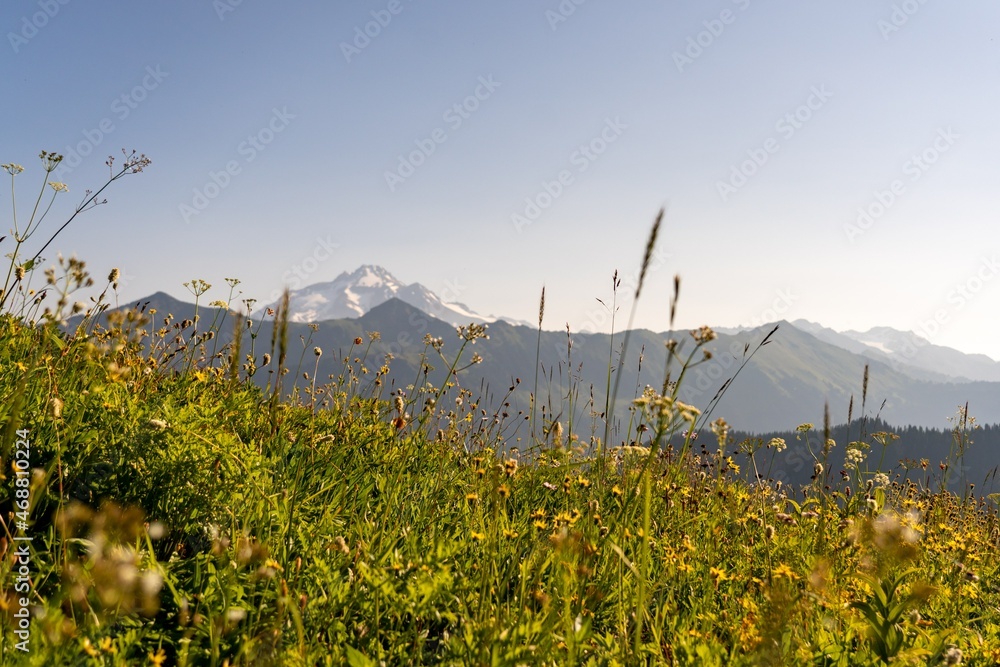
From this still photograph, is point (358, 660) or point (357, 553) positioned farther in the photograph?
point (357, 553)

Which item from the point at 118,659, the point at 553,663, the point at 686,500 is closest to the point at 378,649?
the point at 553,663

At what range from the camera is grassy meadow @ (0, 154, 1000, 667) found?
1950 millimetres

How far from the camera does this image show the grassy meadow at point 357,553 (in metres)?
1.95

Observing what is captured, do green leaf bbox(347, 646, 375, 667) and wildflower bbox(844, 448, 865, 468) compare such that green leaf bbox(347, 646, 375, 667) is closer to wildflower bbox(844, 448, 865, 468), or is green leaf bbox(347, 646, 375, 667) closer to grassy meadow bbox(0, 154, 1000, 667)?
grassy meadow bbox(0, 154, 1000, 667)

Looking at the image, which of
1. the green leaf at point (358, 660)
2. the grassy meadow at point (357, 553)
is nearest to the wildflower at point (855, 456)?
the grassy meadow at point (357, 553)

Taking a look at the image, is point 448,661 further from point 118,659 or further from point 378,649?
point 118,659

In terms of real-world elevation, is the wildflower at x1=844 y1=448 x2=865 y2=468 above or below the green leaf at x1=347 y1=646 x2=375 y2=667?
above

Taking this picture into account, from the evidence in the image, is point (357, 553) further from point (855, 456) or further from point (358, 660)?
point (855, 456)

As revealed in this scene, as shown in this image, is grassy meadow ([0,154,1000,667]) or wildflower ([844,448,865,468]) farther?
wildflower ([844,448,865,468])

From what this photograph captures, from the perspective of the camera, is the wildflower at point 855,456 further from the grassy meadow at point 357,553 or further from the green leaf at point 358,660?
the green leaf at point 358,660

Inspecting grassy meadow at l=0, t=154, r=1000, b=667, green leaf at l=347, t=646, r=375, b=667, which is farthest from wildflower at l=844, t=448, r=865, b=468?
green leaf at l=347, t=646, r=375, b=667

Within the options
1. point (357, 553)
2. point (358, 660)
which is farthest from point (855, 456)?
point (358, 660)

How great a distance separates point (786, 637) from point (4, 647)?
9.23 ft

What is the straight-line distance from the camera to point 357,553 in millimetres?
2609
